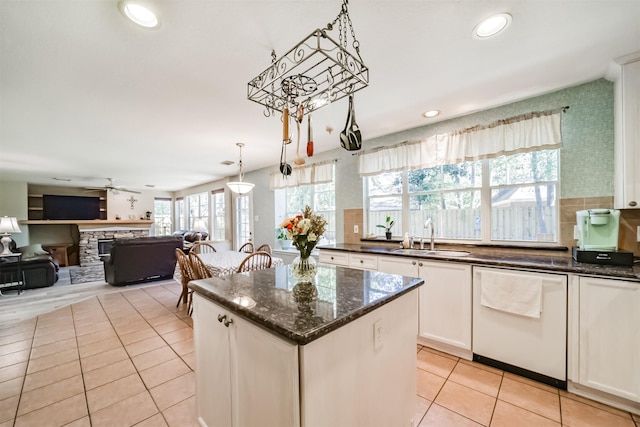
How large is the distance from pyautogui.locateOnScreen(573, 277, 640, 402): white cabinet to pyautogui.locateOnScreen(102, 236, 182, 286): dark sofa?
607 cm

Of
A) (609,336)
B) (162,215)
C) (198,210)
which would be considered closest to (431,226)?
(609,336)

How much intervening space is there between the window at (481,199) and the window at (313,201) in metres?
0.96

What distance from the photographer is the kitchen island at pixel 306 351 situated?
93cm

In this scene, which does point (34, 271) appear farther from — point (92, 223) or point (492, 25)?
point (492, 25)

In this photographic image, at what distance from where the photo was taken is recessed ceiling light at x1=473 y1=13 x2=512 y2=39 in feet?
4.96

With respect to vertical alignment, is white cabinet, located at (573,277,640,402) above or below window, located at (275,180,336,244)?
below

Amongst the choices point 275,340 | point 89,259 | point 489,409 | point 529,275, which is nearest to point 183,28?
point 275,340

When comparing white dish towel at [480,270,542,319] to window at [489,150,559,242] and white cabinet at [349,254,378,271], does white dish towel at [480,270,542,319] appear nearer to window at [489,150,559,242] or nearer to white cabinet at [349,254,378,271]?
window at [489,150,559,242]

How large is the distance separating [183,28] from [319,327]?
187 centimetres

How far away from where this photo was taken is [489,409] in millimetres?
1749

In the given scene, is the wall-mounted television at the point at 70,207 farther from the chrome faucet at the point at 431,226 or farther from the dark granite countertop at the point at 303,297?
the chrome faucet at the point at 431,226

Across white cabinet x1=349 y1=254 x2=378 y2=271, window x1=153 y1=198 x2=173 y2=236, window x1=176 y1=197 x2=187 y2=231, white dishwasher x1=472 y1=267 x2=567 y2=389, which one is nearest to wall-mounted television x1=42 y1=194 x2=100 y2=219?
window x1=153 y1=198 x2=173 y2=236

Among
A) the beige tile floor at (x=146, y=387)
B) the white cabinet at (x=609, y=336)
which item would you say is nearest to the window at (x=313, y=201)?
the beige tile floor at (x=146, y=387)

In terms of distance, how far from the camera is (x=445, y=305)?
2.43 meters
